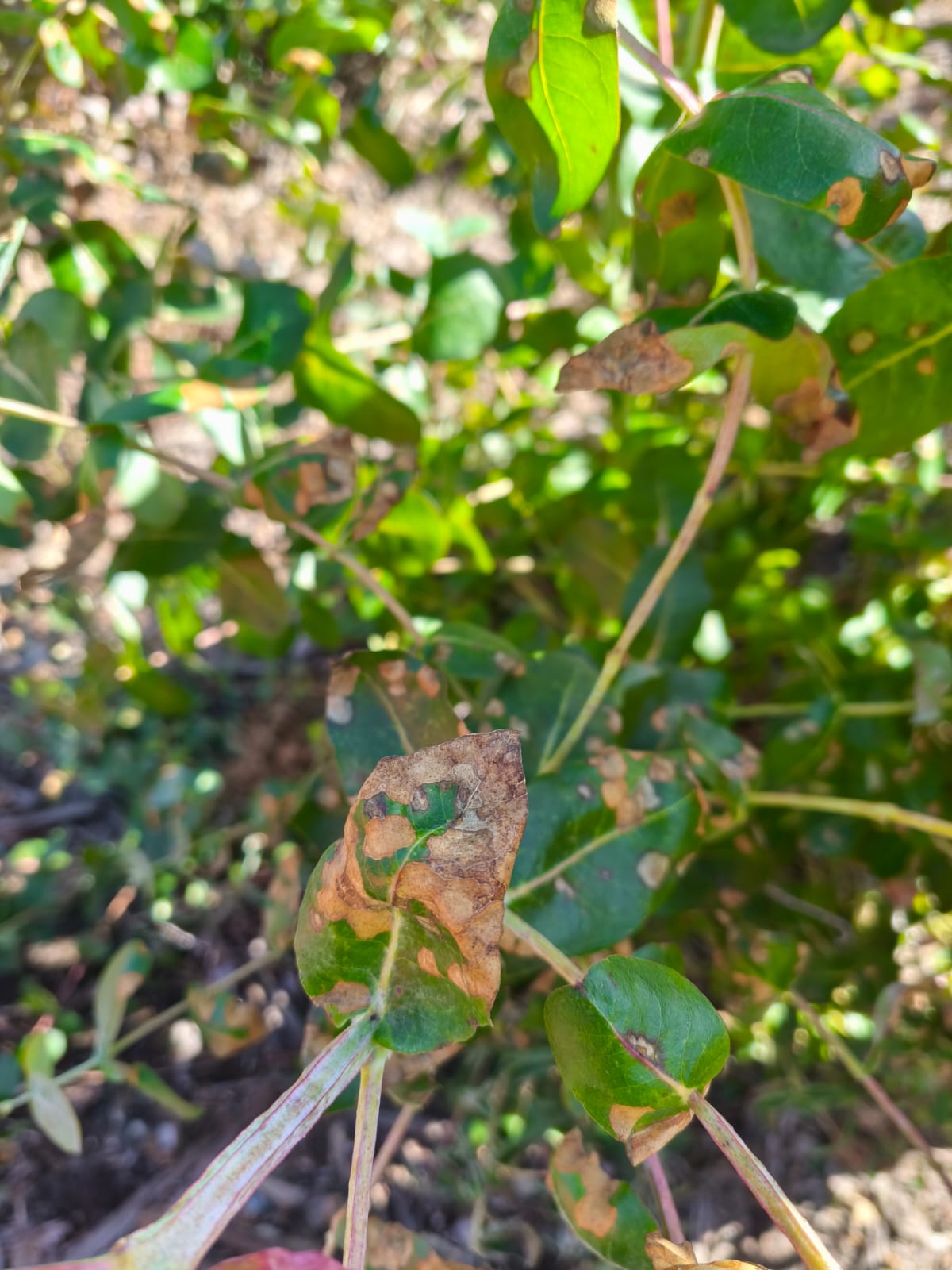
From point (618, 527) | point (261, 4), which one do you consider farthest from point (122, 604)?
point (261, 4)

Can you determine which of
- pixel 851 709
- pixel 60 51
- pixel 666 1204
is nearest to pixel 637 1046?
pixel 666 1204

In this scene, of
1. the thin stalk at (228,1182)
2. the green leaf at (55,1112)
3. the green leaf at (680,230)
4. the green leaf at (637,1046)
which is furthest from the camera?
the green leaf at (55,1112)

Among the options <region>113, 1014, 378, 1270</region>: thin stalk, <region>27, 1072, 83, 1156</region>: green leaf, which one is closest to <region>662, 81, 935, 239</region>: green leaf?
<region>113, 1014, 378, 1270</region>: thin stalk

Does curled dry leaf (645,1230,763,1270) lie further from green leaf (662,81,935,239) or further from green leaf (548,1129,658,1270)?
green leaf (662,81,935,239)

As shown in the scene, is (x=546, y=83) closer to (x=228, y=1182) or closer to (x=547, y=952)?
(x=547, y=952)

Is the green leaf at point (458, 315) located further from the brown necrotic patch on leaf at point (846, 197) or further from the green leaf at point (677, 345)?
the brown necrotic patch on leaf at point (846, 197)

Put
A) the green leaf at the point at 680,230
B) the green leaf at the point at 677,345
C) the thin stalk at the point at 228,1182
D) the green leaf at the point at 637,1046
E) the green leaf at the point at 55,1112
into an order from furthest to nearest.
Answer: the green leaf at the point at 55,1112, the green leaf at the point at 680,230, the green leaf at the point at 677,345, the green leaf at the point at 637,1046, the thin stalk at the point at 228,1182

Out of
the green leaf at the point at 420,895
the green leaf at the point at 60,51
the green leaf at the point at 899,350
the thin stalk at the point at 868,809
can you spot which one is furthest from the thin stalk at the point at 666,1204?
the green leaf at the point at 60,51
